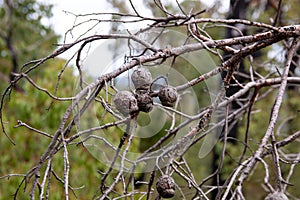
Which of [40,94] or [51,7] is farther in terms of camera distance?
[51,7]

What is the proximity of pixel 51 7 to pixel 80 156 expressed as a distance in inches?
86.0

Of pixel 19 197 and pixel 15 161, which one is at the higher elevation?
pixel 15 161

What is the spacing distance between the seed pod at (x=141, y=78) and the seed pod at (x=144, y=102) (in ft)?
0.09

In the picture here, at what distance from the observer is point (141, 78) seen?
1129mm

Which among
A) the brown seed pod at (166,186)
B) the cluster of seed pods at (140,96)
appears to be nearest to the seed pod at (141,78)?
the cluster of seed pods at (140,96)

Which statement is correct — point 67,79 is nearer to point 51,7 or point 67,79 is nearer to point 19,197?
point 19,197

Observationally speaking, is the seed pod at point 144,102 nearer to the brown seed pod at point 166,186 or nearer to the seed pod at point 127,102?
the seed pod at point 127,102

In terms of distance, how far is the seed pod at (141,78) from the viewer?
1.13m

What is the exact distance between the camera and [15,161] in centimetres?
366

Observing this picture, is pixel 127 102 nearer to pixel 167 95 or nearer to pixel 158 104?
pixel 167 95

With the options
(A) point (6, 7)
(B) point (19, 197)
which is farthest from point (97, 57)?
(A) point (6, 7)

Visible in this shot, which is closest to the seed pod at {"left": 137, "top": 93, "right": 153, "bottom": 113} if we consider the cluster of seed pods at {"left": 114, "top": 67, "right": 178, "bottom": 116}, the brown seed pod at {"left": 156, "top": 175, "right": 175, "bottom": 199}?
the cluster of seed pods at {"left": 114, "top": 67, "right": 178, "bottom": 116}

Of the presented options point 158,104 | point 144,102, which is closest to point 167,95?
point 144,102

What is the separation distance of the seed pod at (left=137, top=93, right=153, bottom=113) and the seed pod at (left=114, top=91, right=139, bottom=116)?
0.02 meters
